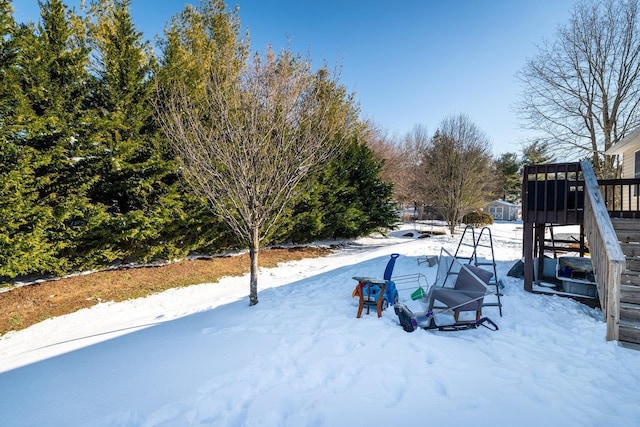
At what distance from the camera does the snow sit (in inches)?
104

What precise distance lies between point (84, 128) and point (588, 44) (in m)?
21.5

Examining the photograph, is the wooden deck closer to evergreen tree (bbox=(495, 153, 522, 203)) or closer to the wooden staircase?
the wooden staircase

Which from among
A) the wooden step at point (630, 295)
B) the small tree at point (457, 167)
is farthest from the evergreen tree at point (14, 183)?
the small tree at point (457, 167)

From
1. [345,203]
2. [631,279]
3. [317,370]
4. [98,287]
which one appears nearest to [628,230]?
[631,279]

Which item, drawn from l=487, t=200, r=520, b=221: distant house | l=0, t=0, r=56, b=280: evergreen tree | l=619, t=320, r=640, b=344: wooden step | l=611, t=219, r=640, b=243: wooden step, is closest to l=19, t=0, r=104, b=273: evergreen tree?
l=0, t=0, r=56, b=280: evergreen tree

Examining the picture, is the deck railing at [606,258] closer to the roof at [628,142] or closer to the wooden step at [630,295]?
the wooden step at [630,295]

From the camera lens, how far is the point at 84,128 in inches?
293

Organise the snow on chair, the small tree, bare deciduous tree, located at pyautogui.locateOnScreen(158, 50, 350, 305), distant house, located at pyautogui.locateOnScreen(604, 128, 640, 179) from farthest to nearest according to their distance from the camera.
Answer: the small tree → distant house, located at pyautogui.locateOnScreen(604, 128, 640, 179) → bare deciduous tree, located at pyautogui.locateOnScreen(158, 50, 350, 305) → the snow on chair

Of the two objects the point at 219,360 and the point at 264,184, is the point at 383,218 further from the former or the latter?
the point at 219,360

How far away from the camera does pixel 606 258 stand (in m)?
3.87

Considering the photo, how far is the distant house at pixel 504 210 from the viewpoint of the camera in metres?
36.0

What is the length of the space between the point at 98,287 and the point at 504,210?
4103 cm

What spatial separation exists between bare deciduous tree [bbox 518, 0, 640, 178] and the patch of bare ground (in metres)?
17.3

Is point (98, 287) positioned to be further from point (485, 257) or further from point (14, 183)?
point (485, 257)
